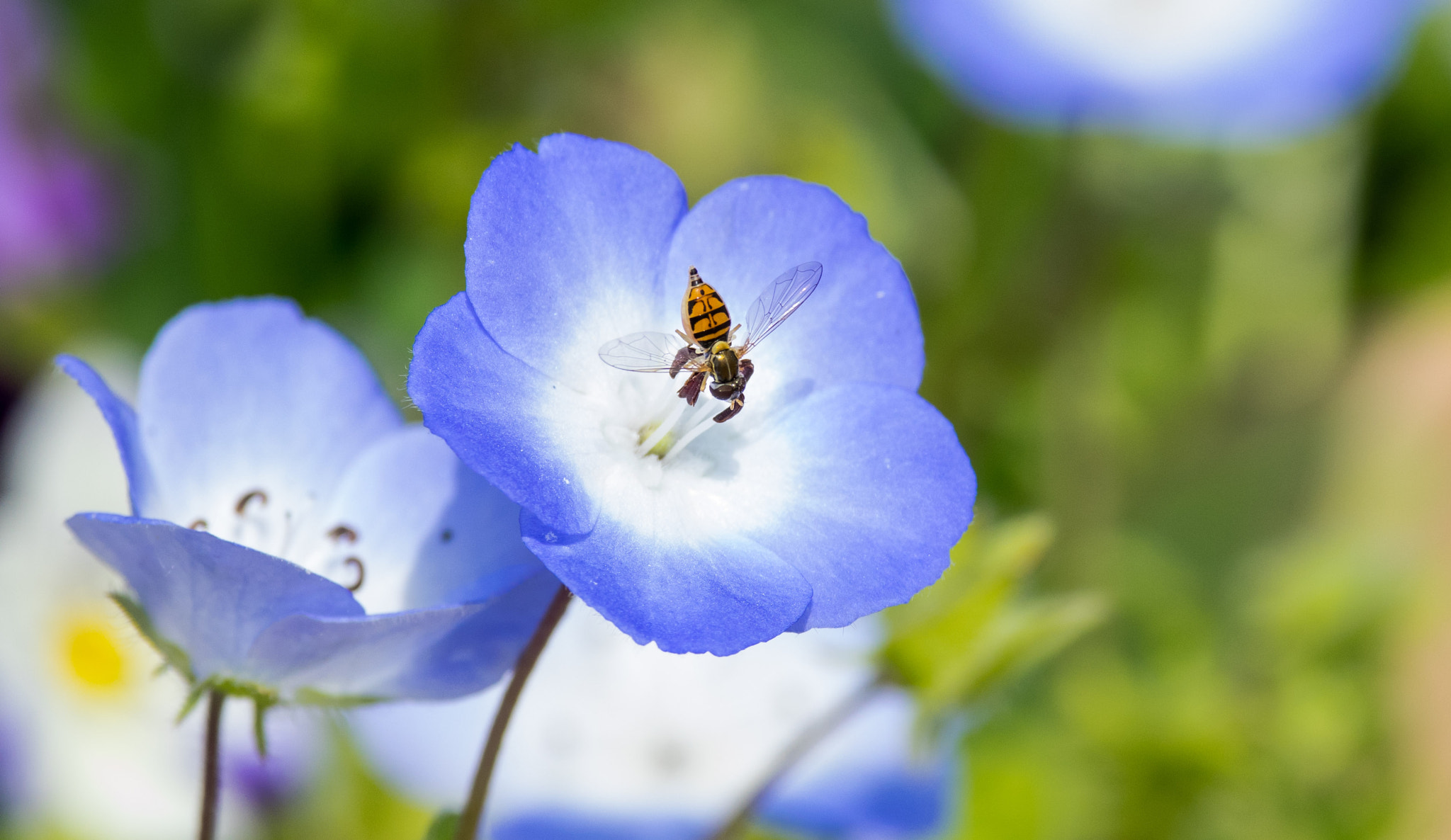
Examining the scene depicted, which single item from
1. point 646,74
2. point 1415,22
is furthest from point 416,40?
point 1415,22

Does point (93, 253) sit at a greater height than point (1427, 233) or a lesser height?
lesser

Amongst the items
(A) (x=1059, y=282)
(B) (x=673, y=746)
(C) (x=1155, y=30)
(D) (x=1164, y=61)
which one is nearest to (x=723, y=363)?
(B) (x=673, y=746)

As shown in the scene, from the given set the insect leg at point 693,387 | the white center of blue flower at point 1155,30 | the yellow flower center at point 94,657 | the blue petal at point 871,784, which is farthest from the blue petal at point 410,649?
the white center of blue flower at point 1155,30

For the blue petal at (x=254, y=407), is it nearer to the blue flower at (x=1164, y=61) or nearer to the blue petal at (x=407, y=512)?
the blue petal at (x=407, y=512)

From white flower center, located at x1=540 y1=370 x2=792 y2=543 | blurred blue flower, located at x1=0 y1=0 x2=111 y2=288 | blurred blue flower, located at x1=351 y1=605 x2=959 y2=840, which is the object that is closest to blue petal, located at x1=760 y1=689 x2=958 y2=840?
blurred blue flower, located at x1=351 y1=605 x2=959 y2=840

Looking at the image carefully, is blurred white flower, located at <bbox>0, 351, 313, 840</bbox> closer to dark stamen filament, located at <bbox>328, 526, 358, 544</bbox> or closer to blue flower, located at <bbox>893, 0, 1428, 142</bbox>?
dark stamen filament, located at <bbox>328, 526, 358, 544</bbox>

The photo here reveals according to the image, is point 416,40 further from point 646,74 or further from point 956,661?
point 956,661
